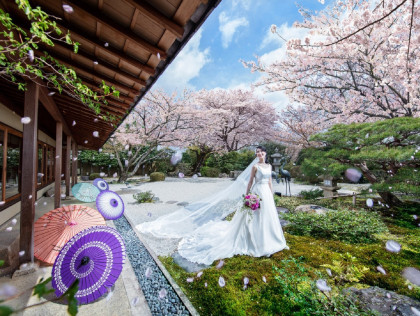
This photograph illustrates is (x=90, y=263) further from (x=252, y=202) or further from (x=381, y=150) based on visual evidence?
(x=381, y=150)

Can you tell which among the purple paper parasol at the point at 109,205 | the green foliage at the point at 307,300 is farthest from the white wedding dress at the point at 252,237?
the purple paper parasol at the point at 109,205

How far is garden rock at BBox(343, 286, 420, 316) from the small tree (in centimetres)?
363

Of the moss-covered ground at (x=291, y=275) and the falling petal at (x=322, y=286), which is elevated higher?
the falling petal at (x=322, y=286)

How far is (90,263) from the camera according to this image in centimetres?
222

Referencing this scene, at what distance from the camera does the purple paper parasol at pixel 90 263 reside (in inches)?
82.2

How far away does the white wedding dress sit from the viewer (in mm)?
3652

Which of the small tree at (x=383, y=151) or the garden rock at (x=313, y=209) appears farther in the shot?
the garden rock at (x=313, y=209)

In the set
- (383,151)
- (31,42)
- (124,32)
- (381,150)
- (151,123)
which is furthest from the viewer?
(151,123)

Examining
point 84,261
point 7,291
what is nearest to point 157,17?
point 7,291

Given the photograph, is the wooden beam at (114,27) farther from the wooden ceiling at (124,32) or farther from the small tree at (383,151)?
the small tree at (383,151)

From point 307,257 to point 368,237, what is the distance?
1.99m

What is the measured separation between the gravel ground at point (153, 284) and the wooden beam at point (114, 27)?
2684mm

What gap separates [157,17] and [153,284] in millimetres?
2994

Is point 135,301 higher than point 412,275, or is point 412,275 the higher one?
point 135,301
